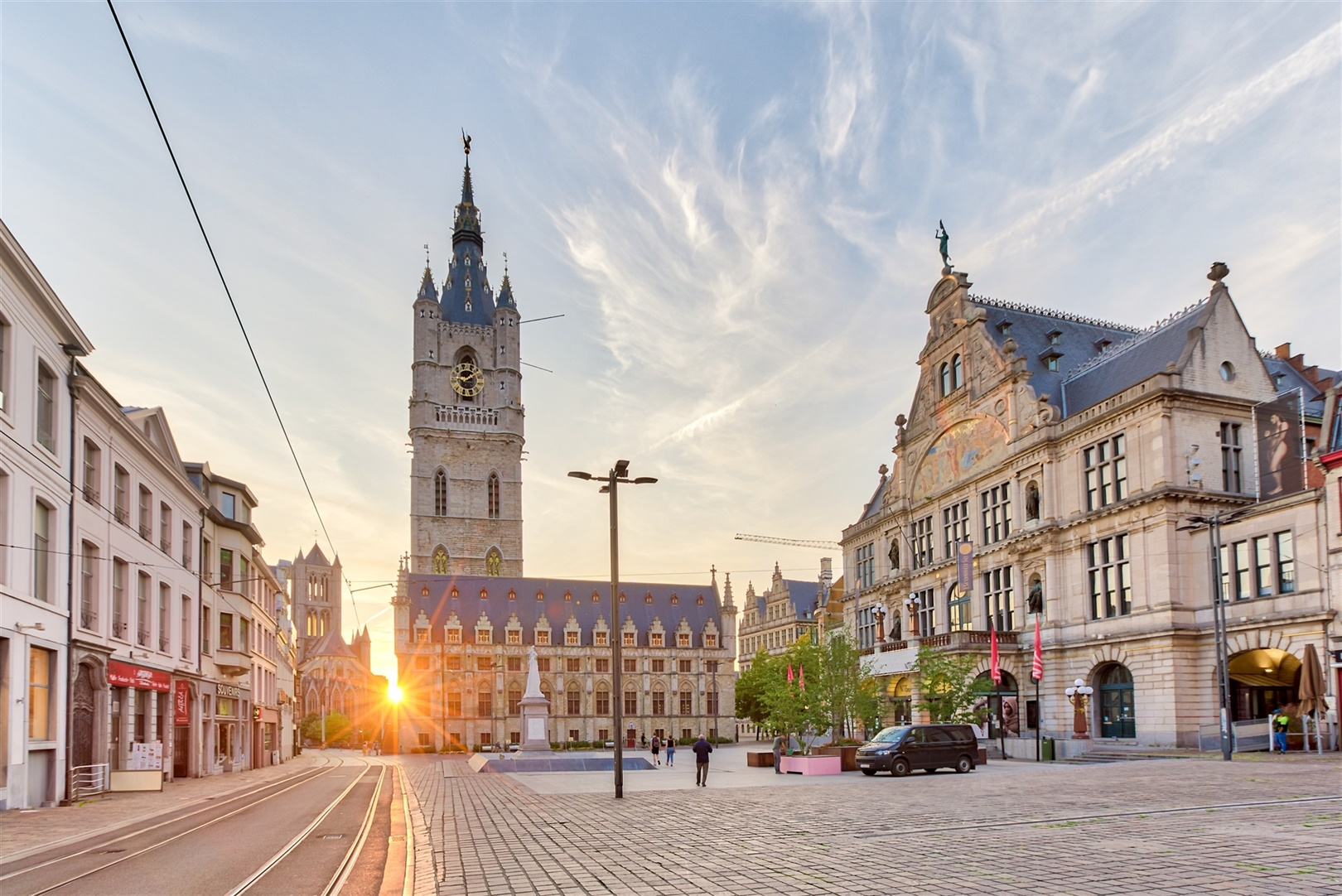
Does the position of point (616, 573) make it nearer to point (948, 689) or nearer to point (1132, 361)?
point (948, 689)

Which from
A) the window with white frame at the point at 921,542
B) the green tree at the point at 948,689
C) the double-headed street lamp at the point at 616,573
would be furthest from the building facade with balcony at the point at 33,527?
the window with white frame at the point at 921,542

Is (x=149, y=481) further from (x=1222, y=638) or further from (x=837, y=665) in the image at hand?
(x=1222, y=638)

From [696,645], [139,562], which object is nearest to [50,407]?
[139,562]

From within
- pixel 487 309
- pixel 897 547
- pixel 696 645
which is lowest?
pixel 696 645

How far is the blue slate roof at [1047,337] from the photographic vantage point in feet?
175

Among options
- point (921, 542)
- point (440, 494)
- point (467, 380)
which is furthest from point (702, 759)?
point (467, 380)

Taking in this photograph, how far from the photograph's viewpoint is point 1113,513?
4481cm

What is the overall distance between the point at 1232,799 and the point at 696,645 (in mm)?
96539

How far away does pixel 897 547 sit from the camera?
210 feet

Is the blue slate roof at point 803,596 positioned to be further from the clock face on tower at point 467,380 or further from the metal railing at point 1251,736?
the metal railing at point 1251,736

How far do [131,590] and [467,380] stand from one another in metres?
100

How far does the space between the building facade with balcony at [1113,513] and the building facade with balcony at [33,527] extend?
35.3 m

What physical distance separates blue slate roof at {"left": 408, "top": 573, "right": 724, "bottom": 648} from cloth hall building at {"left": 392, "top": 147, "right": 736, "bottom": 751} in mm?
146

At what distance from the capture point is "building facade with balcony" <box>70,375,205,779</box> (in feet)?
95.9
